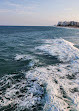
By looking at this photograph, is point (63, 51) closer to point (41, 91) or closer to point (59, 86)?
point (59, 86)

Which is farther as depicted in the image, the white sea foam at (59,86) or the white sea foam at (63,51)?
the white sea foam at (63,51)

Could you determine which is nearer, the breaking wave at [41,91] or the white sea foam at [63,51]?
the breaking wave at [41,91]

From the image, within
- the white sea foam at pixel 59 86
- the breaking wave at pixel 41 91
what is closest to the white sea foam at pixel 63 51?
the white sea foam at pixel 59 86

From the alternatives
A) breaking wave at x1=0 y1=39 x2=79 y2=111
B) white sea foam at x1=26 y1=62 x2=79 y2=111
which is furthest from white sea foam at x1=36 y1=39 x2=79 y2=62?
breaking wave at x1=0 y1=39 x2=79 y2=111

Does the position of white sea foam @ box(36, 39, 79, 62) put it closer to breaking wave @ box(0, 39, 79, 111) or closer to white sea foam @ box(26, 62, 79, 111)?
white sea foam @ box(26, 62, 79, 111)

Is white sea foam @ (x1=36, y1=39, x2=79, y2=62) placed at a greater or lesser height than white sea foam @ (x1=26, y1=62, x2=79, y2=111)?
greater

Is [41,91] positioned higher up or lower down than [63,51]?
lower down

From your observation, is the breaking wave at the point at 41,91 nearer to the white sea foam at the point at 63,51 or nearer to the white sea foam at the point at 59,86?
the white sea foam at the point at 59,86

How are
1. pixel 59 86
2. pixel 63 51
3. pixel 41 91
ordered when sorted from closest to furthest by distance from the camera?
pixel 41 91 → pixel 59 86 → pixel 63 51

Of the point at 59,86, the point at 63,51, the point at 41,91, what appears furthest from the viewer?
the point at 63,51

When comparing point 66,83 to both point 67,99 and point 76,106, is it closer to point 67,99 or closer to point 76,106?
point 67,99

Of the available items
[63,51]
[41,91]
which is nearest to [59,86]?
[41,91]

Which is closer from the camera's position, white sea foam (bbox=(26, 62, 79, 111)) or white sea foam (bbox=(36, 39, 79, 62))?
white sea foam (bbox=(26, 62, 79, 111))

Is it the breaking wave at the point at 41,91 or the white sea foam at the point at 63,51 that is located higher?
the white sea foam at the point at 63,51
